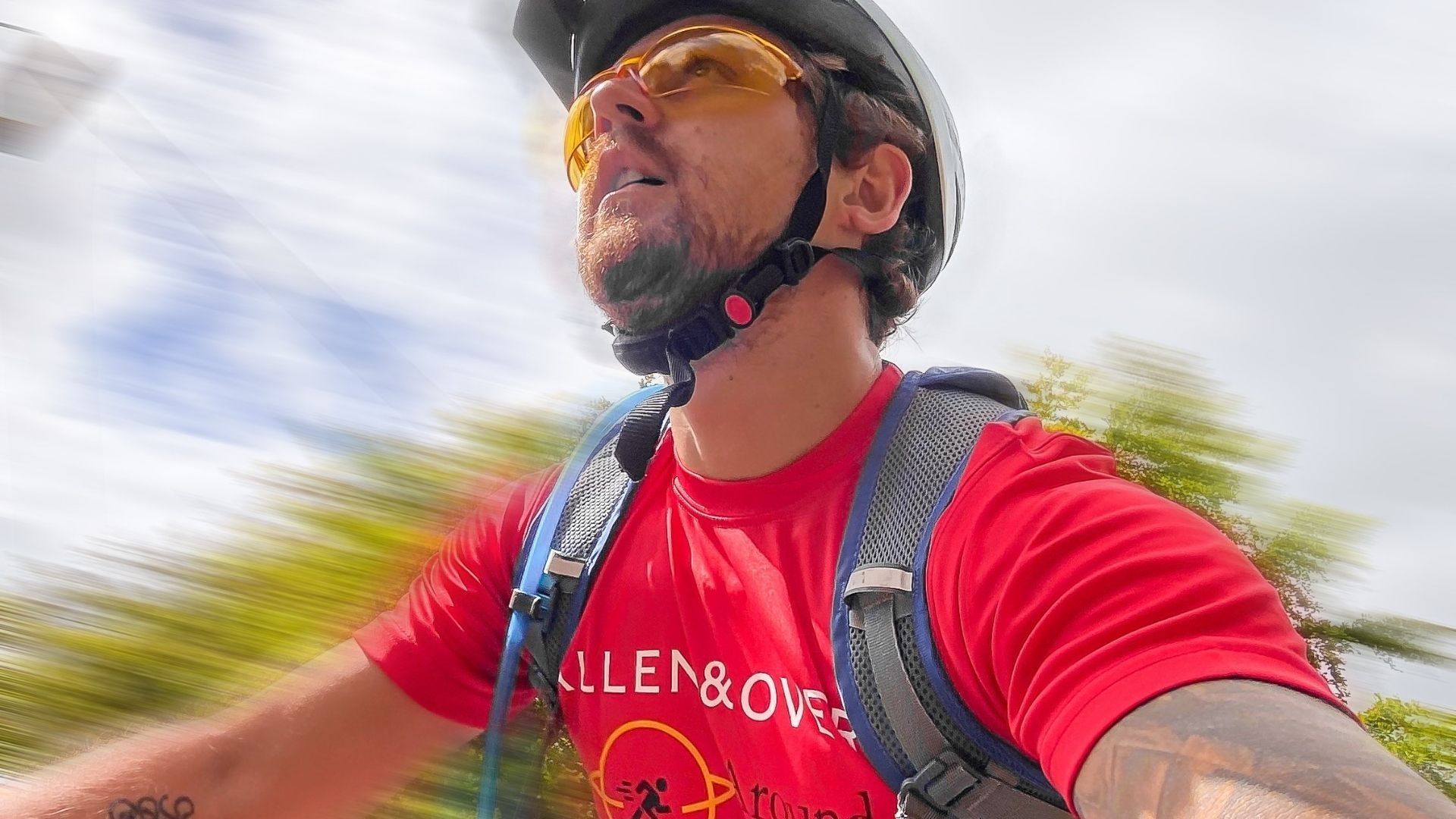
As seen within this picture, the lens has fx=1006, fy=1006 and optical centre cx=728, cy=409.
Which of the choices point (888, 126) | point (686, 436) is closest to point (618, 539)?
point (686, 436)

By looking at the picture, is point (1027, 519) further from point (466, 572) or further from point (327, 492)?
point (327, 492)

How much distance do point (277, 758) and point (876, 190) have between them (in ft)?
5.83

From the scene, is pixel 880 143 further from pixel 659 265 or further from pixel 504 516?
pixel 504 516

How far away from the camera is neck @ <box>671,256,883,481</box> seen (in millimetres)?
2102

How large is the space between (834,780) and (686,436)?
86cm

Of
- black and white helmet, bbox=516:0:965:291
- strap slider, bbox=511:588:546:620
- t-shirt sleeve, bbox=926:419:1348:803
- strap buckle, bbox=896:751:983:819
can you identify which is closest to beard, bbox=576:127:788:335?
black and white helmet, bbox=516:0:965:291

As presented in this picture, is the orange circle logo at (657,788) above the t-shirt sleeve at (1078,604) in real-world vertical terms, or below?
below

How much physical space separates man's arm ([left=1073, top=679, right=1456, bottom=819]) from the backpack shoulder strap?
9.2 inches

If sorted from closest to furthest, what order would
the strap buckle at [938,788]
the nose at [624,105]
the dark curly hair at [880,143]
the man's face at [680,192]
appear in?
the strap buckle at [938,788]
the man's face at [680,192]
the nose at [624,105]
the dark curly hair at [880,143]

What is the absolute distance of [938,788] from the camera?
1.42 meters

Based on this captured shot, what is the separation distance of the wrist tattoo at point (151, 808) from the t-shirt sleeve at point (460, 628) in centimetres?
42

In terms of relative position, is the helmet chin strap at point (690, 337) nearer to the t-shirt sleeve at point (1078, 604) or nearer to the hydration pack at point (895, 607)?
the hydration pack at point (895, 607)

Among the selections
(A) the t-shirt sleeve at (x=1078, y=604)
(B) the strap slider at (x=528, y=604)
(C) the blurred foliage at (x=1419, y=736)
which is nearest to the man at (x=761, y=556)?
Result: (A) the t-shirt sleeve at (x=1078, y=604)

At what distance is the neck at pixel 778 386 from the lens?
210 centimetres
